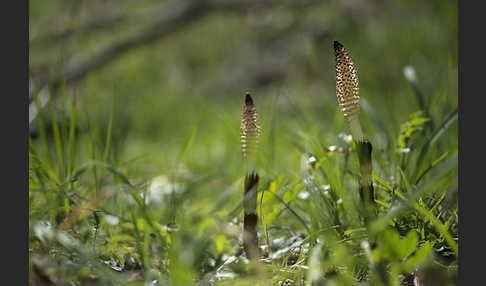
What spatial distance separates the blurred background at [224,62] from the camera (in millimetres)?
3305

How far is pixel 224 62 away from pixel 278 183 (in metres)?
6.63

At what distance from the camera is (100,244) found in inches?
52.1

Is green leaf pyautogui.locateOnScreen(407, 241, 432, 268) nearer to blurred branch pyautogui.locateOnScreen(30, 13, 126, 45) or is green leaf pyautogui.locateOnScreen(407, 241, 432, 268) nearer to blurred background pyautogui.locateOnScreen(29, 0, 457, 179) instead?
blurred background pyautogui.locateOnScreen(29, 0, 457, 179)

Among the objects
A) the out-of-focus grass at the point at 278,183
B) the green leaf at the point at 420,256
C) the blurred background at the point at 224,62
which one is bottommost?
the green leaf at the point at 420,256

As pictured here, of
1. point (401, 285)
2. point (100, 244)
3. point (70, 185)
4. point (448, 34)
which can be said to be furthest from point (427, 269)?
point (448, 34)

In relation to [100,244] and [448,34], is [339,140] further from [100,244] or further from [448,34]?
[448,34]

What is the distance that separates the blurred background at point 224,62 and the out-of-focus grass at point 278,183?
0.04 metres

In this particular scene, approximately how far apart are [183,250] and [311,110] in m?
3.68

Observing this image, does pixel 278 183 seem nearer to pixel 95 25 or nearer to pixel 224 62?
pixel 95 25

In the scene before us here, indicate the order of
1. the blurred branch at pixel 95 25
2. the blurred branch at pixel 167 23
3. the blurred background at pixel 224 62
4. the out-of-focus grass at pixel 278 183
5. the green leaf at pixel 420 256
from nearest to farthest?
the green leaf at pixel 420 256, the out-of-focus grass at pixel 278 183, the blurred background at pixel 224 62, the blurred branch at pixel 167 23, the blurred branch at pixel 95 25

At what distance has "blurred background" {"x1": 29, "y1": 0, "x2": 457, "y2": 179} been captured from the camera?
10.8 ft

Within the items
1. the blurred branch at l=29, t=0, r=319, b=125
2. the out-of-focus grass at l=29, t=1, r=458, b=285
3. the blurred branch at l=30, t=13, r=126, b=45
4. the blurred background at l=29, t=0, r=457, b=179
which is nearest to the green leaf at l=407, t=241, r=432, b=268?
the out-of-focus grass at l=29, t=1, r=458, b=285

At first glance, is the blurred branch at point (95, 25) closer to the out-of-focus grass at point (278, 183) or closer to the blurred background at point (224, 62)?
the blurred background at point (224, 62)

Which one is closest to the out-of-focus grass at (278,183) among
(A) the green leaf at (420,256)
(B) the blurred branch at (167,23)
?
(A) the green leaf at (420,256)
